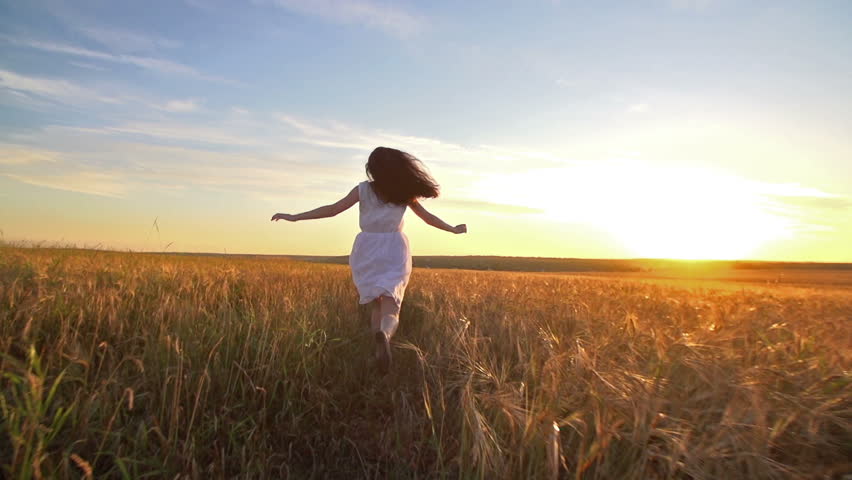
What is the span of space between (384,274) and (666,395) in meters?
2.66

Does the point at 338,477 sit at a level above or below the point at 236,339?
below

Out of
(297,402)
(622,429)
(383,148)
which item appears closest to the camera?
(622,429)

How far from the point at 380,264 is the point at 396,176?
872 millimetres

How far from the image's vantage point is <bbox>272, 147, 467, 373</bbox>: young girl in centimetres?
441

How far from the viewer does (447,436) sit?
Result: 2279mm

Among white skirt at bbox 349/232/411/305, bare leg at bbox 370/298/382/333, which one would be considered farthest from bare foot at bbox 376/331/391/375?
white skirt at bbox 349/232/411/305

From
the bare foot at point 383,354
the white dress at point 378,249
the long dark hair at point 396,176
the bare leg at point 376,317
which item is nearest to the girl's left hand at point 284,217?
the white dress at point 378,249

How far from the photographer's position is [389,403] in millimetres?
2738

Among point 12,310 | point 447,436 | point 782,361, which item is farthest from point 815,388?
point 12,310

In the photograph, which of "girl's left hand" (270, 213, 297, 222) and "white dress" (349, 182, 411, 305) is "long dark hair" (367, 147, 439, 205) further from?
"girl's left hand" (270, 213, 297, 222)

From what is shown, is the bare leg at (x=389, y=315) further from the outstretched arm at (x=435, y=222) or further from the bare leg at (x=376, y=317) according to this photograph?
the outstretched arm at (x=435, y=222)

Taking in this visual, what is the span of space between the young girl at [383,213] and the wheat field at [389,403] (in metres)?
0.76

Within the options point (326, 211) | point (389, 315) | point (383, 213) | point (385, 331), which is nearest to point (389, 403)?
point (385, 331)

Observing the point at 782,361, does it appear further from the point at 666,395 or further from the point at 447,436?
the point at 447,436
